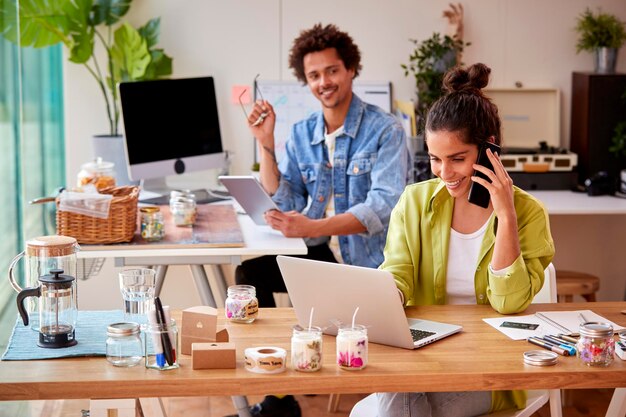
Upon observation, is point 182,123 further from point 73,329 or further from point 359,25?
point 73,329

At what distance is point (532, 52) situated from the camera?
477 cm

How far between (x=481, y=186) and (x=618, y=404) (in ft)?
2.05

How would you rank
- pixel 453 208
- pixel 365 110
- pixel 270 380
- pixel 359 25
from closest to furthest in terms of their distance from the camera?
1. pixel 270 380
2. pixel 453 208
3. pixel 365 110
4. pixel 359 25

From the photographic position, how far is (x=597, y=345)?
191 centimetres

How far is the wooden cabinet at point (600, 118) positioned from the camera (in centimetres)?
452

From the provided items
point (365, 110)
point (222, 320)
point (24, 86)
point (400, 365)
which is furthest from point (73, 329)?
point (24, 86)

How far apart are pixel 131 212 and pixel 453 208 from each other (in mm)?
1177

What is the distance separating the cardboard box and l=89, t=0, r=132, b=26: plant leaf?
2832 millimetres

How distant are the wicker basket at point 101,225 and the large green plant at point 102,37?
Answer: 138 centimetres

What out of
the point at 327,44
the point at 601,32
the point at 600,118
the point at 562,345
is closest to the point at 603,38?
the point at 601,32

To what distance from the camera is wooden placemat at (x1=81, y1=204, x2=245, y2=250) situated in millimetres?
3131

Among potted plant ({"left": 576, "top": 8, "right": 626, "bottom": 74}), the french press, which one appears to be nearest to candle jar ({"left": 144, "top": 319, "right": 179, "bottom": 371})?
the french press

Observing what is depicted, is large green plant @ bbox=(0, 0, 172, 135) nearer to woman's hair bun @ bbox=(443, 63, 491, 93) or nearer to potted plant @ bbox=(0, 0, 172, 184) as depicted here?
potted plant @ bbox=(0, 0, 172, 184)

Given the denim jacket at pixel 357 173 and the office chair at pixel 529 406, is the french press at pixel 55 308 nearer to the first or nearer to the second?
the office chair at pixel 529 406
